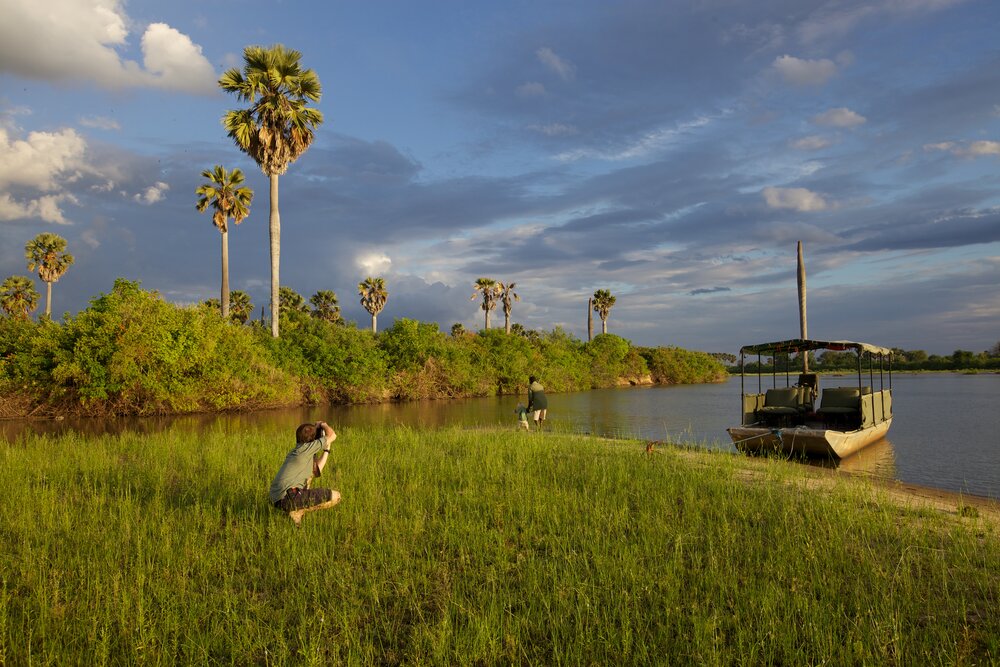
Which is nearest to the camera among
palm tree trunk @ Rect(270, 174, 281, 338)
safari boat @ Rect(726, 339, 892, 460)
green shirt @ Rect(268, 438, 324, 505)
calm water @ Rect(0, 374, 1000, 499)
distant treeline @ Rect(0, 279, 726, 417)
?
green shirt @ Rect(268, 438, 324, 505)

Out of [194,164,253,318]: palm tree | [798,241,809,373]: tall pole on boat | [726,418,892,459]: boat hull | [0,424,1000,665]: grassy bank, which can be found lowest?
[726,418,892,459]: boat hull

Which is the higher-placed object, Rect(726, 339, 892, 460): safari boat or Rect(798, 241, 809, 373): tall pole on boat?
Rect(798, 241, 809, 373): tall pole on boat

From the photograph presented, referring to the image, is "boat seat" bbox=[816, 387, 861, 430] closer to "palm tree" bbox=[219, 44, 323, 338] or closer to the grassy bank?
the grassy bank

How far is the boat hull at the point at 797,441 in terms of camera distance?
621 inches

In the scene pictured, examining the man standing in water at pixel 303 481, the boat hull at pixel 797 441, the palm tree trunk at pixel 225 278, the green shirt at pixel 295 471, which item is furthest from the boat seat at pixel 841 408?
the palm tree trunk at pixel 225 278

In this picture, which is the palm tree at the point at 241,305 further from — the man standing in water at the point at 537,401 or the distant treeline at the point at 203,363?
the man standing in water at the point at 537,401

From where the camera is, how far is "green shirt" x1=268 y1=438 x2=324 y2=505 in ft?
23.9

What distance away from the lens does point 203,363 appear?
3212 cm

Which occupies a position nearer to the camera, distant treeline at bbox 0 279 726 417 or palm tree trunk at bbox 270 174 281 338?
distant treeline at bbox 0 279 726 417

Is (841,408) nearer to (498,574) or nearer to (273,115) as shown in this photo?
(498,574)

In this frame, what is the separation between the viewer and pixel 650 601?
4.96m

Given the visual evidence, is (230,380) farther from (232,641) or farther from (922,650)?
(922,650)

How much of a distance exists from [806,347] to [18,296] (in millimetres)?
69838

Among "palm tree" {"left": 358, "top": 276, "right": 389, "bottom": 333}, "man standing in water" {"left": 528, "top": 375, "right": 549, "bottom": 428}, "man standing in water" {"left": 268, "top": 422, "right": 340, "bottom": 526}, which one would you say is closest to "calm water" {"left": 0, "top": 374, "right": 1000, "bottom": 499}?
"man standing in water" {"left": 528, "top": 375, "right": 549, "bottom": 428}
